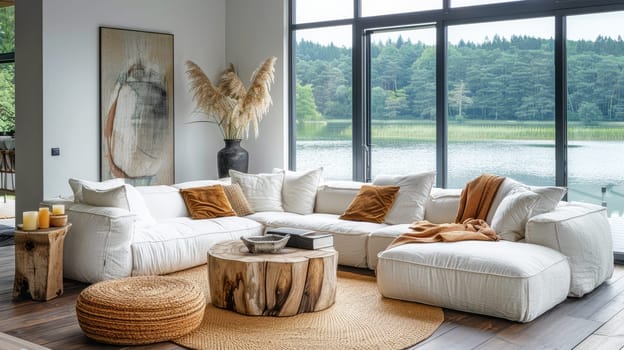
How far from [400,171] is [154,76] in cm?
288

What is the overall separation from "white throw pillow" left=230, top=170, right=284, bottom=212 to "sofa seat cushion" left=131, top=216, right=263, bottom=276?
0.49 meters

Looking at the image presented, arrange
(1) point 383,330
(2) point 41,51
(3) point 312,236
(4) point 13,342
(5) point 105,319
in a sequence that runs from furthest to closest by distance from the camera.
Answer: (2) point 41,51
(3) point 312,236
(1) point 383,330
(5) point 105,319
(4) point 13,342

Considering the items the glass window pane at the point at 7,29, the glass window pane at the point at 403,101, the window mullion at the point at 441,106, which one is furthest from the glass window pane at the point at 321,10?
the glass window pane at the point at 7,29

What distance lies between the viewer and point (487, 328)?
393 cm

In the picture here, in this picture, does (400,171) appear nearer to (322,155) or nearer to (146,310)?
(322,155)

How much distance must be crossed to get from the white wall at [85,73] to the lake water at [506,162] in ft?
4.93

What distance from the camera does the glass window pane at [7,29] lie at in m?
9.92

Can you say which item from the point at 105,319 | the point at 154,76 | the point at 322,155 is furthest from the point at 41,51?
the point at 105,319

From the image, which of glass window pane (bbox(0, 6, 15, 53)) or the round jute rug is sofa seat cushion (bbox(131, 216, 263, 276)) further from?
glass window pane (bbox(0, 6, 15, 53))

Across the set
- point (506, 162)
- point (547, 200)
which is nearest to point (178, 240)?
point (547, 200)

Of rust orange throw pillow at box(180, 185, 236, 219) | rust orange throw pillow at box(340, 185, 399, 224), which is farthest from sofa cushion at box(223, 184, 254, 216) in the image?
rust orange throw pillow at box(340, 185, 399, 224)

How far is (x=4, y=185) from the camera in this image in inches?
401

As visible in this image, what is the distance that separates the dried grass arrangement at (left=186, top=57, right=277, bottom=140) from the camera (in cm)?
739

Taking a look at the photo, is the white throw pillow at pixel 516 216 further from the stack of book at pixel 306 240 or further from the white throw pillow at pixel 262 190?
the white throw pillow at pixel 262 190
